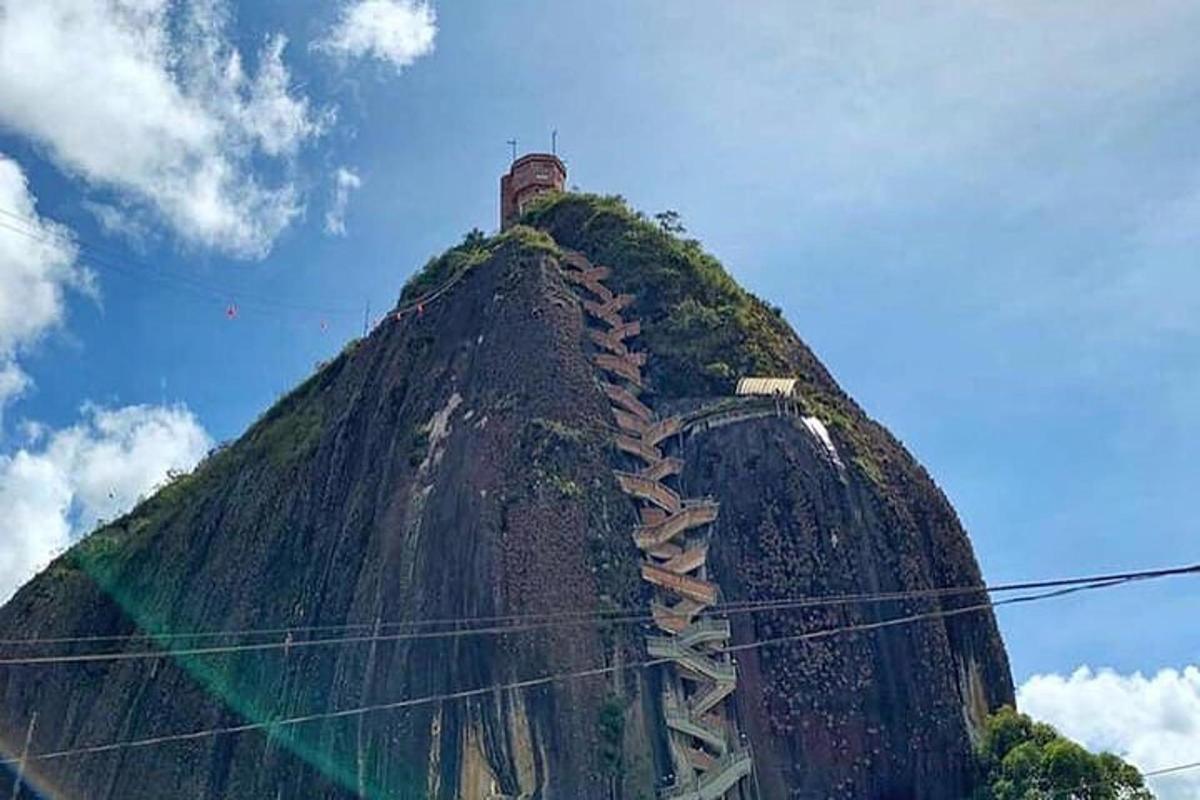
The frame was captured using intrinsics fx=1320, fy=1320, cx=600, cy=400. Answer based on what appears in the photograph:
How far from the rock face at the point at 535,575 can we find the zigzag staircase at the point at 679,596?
44 cm

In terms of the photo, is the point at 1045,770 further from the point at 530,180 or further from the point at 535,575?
the point at 530,180

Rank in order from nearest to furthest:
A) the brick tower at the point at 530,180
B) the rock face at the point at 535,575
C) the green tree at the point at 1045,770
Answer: the green tree at the point at 1045,770 < the rock face at the point at 535,575 < the brick tower at the point at 530,180

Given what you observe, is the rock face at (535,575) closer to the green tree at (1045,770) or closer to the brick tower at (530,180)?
the green tree at (1045,770)

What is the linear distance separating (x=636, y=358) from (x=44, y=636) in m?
36.2

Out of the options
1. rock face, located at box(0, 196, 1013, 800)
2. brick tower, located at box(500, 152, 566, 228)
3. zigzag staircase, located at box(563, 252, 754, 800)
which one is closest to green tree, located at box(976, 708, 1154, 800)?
rock face, located at box(0, 196, 1013, 800)

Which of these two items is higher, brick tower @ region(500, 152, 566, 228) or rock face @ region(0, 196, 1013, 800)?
brick tower @ region(500, 152, 566, 228)

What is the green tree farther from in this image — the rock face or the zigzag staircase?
the zigzag staircase

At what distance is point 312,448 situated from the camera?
51750 mm

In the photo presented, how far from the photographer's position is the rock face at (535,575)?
114ft

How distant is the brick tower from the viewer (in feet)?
222

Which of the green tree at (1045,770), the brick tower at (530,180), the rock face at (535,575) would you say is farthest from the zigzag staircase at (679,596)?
the brick tower at (530,180)

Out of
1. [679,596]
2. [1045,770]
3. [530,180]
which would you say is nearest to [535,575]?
[679,596]

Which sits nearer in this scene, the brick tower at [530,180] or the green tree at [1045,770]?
the green tree at [1045,770]

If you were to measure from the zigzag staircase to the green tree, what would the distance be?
679 cm
